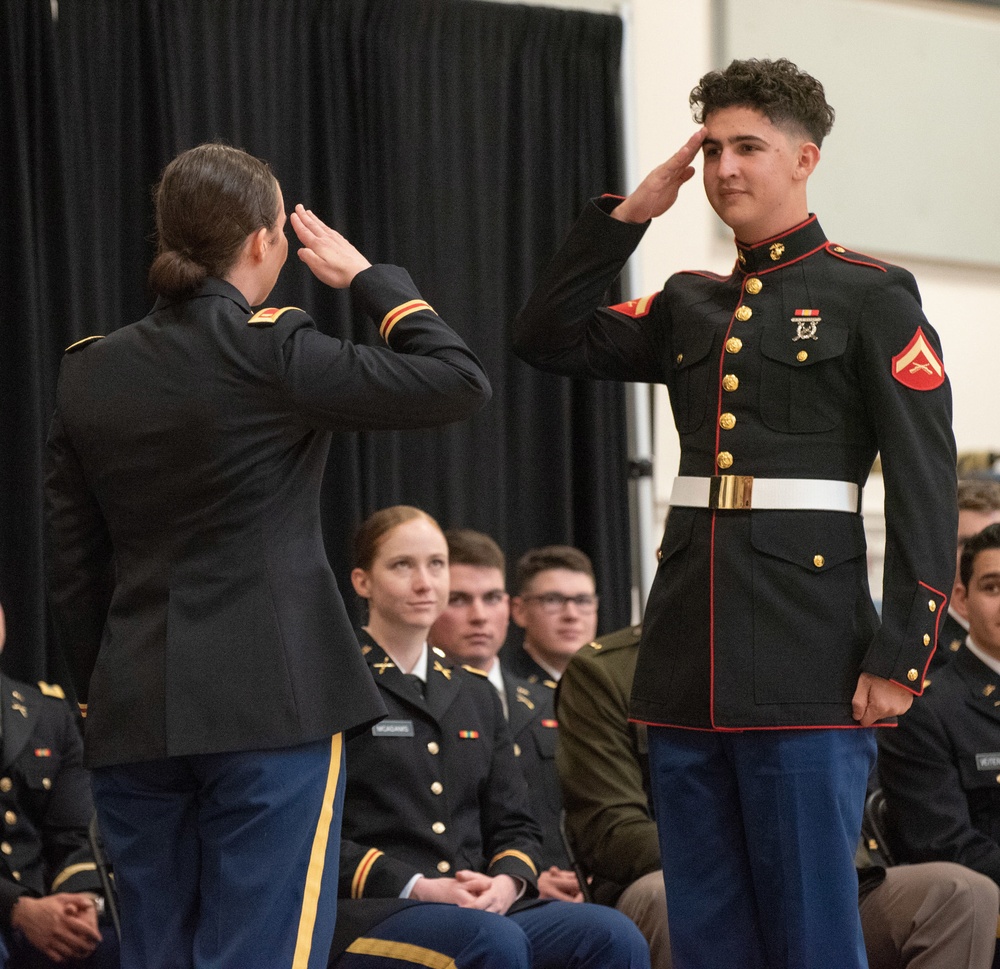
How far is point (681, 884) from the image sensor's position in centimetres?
197

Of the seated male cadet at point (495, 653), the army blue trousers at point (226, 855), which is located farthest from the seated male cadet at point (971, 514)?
the army blue trousers at point (226, 855)

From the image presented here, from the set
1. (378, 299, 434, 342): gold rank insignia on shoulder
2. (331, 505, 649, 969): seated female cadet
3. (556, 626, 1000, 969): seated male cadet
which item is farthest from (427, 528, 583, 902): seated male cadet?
(378, 299, 434, 342): gold rank insignia on shoulder

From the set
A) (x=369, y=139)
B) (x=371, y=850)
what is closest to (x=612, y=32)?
(x=369, y=139)

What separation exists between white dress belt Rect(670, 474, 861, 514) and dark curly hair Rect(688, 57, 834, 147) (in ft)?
1.68

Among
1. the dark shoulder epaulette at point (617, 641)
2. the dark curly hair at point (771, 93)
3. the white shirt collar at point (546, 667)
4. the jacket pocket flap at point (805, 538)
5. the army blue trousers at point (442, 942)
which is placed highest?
the dark curly hair at point (771, 93)

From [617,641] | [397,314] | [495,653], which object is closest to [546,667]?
[495,653]

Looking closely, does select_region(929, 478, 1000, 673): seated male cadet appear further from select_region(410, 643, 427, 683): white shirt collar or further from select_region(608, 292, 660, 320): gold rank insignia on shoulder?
select_region(608, 292, 660, 320): gold rank insignia on shoulder

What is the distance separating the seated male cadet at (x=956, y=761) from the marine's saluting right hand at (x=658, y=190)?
1.47 metres

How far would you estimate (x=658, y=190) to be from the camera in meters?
2.16

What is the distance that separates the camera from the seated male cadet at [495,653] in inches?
144

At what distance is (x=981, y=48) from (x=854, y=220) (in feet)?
3.31

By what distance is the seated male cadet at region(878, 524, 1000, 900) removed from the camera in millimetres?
3049

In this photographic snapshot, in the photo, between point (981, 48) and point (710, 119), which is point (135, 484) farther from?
point (981, 48)

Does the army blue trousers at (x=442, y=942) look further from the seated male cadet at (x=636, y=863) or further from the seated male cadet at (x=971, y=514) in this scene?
the seated male cadet at (x=971, y=514)
